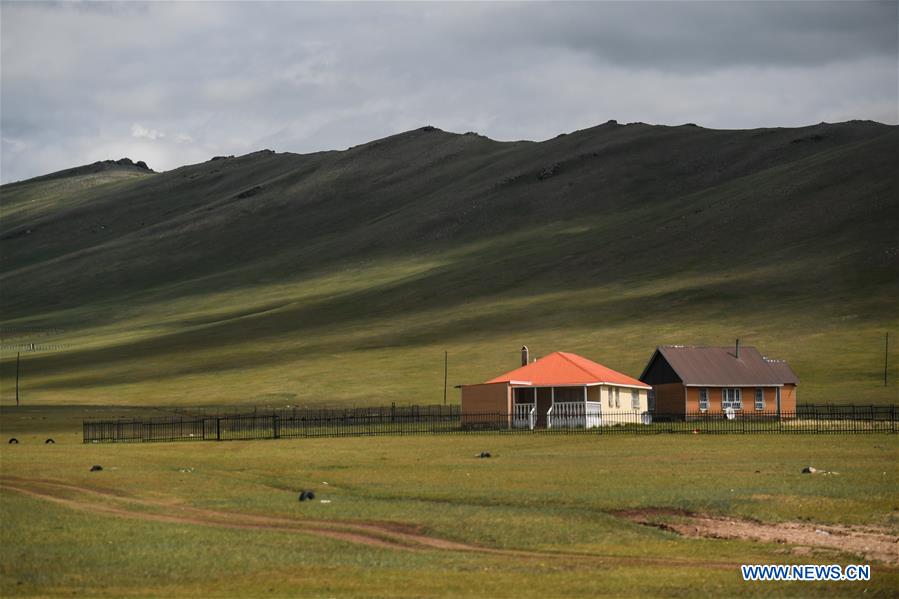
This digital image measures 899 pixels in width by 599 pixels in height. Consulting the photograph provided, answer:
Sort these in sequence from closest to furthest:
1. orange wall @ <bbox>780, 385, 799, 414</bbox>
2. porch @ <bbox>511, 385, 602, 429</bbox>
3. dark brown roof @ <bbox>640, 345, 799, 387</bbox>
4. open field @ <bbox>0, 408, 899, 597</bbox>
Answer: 1. open field @ <bbox>0, 408, 899, 597</bbox>
2. porch @ <bbox>511, 385, 602, 429</bbox>
3. dark brown roof @ <bbox>640, 345, 799, 387</bbox>
4. orange wall @ <bbox>780, 385, 799, 414</bbox>

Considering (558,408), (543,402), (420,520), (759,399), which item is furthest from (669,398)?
(420,520)

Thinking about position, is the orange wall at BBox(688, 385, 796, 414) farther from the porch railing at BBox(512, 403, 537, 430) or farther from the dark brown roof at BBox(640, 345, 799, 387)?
the porch railing at BBox(512, 403, 537, 430)

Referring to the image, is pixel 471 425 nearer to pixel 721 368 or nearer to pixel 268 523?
pixel 721 368

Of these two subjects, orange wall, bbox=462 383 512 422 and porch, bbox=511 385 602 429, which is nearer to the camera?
porch, bbox=511 385 602 429

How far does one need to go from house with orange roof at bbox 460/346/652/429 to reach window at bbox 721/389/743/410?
32.0ft

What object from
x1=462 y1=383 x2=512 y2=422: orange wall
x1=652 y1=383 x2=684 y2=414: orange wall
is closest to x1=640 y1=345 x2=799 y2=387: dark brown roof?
x1=652 y1=383 x2=684 y2=414: orange wall

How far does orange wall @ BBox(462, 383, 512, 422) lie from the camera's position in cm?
8994

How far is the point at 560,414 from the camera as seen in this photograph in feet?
297

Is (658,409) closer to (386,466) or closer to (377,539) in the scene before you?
(386,466)

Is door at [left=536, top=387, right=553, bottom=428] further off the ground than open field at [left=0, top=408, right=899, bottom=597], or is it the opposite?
door at [left=536, top=387, right=553, bottom=428]

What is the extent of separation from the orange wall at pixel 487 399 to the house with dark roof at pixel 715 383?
16.2 m

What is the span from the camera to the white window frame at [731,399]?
99.8 metres

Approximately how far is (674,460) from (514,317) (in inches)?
4133

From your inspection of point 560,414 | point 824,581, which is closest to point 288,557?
point 824,581
